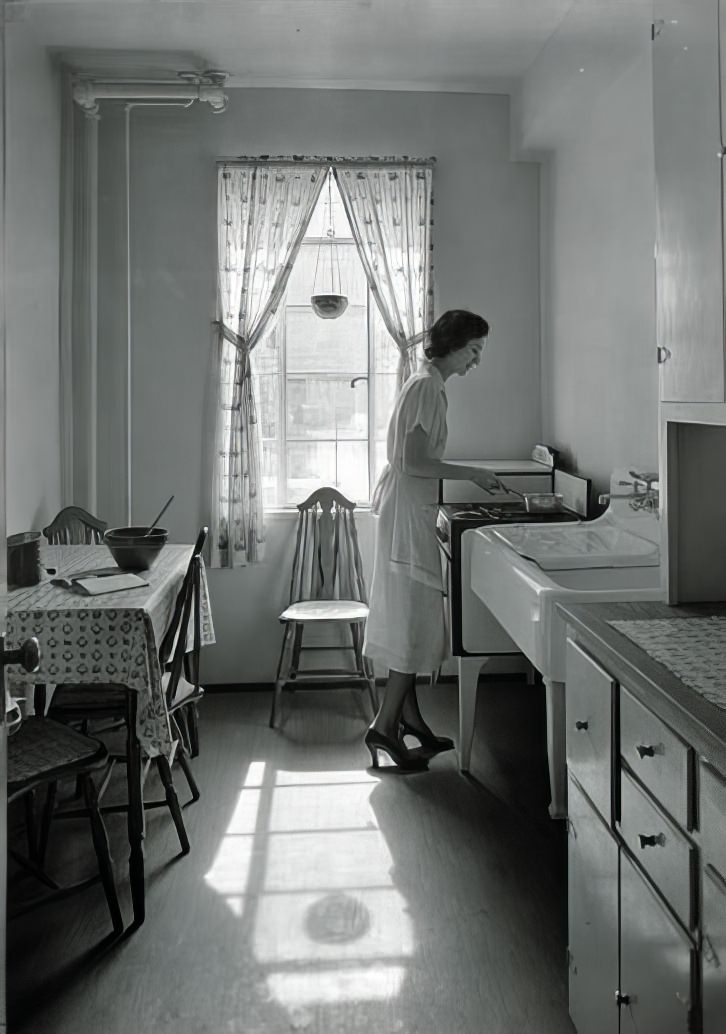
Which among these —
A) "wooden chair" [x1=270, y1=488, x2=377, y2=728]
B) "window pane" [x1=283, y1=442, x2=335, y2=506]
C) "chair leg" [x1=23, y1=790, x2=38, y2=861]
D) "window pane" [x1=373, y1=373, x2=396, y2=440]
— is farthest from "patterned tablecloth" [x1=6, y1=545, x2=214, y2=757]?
"window pane" [x1=373, y1=373, x2=396, y2=440]

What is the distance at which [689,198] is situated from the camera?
5.85 ft

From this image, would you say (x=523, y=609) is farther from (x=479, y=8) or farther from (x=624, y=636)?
Result: (x=479, y=8)

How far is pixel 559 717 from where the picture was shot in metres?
2.87

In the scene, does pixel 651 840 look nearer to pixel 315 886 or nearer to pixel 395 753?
pixel 315 886

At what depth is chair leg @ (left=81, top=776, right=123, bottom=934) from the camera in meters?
2.38

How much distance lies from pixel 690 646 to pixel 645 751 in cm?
32

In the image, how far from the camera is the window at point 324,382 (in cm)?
475

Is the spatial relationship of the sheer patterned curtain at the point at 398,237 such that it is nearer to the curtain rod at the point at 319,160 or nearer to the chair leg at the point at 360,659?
the curtain rod at the point at 319,160

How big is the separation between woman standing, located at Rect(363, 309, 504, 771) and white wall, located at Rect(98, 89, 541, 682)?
1.22 m

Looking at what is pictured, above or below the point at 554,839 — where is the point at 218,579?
above

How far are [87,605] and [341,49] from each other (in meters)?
2.83

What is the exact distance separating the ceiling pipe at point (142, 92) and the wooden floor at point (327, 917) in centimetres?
284

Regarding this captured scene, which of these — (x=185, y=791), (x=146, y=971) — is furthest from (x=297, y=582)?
(x=146, y=971)

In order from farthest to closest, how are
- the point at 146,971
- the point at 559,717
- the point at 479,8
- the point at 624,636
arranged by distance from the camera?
the point at 479,8 < the point at 559,717 < the point at 146,971 < the point at 624,636
